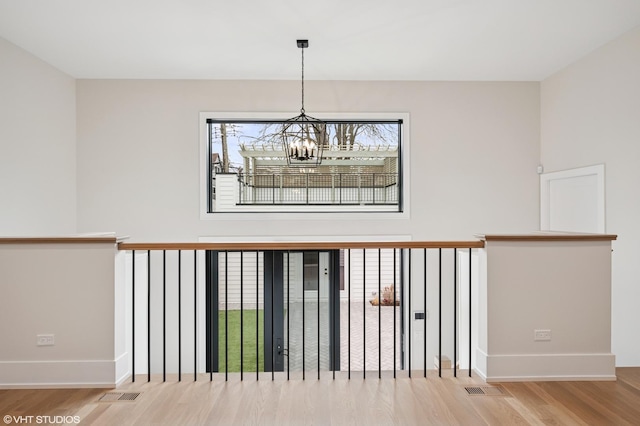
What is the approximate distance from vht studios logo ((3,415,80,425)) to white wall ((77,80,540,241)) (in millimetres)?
2886

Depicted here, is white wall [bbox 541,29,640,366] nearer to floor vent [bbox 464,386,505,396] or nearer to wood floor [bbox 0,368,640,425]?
wood floor [bbox 0,368,640,425]

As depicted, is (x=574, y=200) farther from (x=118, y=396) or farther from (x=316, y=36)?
(x=118, y=396)

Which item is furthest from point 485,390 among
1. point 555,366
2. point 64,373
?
point 64,373

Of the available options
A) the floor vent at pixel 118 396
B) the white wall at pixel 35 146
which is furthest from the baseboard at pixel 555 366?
the white wall at pixel 35 146

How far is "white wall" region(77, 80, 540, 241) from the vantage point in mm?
5082

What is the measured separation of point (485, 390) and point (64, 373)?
2.88 metres

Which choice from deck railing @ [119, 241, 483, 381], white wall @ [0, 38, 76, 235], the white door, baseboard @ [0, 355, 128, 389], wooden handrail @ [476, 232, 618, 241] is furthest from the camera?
deck railing @ [119, 241, 483, 381]

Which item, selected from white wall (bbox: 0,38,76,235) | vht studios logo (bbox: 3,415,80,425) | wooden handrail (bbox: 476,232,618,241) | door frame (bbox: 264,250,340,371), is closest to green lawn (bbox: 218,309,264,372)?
door frame (bbox: 264,250,340,371)

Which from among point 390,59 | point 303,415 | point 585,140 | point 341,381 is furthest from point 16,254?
point 585,140

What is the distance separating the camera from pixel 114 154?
509 cm

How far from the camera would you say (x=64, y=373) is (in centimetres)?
276

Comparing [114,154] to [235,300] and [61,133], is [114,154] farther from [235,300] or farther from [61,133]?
[235,300]

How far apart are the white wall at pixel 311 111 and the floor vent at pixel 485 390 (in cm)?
264

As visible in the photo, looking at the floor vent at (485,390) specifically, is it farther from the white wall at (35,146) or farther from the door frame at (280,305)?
the white wall at (35,146)
